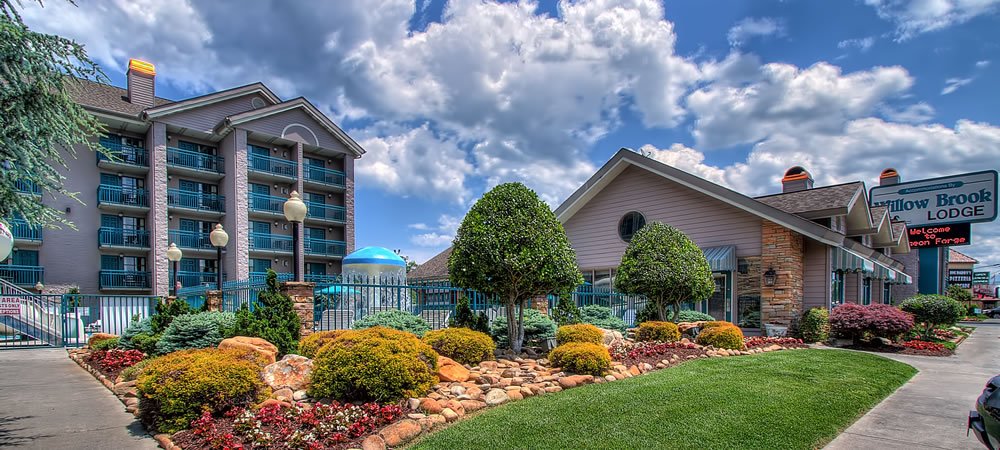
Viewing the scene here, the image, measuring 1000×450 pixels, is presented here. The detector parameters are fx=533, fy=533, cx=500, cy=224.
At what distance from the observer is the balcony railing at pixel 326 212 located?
34256 millimetres

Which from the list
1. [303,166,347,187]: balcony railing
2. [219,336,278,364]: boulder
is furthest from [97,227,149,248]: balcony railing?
[219,336,278,364]: boulder

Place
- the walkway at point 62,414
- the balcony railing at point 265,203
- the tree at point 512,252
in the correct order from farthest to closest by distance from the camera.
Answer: the balcony railing at point 265,203 → the tree at point 512,252 → the walkway at point 62,414

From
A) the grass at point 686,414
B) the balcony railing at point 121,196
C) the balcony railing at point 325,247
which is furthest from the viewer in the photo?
the balcony railing at point 325,247

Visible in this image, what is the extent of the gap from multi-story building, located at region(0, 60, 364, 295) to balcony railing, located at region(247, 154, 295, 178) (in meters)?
0.07

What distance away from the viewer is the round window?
61.1ft

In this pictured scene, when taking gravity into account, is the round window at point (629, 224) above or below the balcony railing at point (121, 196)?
below

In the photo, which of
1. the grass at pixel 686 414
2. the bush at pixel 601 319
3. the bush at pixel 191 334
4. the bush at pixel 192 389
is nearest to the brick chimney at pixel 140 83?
the bush at pixel 191 334

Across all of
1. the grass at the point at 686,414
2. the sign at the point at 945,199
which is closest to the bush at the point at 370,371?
the grass at the point at 686,414

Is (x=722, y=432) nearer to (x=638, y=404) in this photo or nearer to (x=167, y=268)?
(x=638, y=404)

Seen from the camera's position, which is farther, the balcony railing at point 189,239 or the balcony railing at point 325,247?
the balcony railing at point 325,247

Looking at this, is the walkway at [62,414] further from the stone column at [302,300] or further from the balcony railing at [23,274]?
the balcony railing at [23,274]

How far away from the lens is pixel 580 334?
9445 millimetres

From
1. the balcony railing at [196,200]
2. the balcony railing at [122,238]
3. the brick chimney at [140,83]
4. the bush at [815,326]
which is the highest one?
the brick chimney at [140,83]

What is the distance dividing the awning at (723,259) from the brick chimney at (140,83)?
30100 mm
